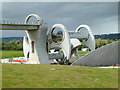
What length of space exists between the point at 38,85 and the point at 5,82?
62.7 inches

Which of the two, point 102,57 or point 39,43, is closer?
point 102,57

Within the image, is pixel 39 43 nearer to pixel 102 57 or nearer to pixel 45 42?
pixel 45 42

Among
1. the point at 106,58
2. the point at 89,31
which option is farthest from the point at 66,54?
the point at 106,58

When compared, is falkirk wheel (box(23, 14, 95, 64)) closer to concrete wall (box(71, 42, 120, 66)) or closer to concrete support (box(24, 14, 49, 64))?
concrete support (box(24, 14, 49, 64))

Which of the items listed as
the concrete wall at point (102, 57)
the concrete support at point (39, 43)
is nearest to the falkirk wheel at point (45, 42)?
the concrete support at point (39, 43)

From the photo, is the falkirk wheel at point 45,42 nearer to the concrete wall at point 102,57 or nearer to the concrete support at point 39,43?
the concrete support at point 39,43

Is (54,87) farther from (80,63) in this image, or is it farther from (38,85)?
(80,63)

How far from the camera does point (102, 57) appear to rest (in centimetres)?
2109

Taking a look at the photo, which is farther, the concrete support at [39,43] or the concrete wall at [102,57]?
the concrete support at [39,43]

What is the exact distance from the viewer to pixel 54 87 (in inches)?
333

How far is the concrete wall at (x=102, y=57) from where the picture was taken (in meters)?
20.2

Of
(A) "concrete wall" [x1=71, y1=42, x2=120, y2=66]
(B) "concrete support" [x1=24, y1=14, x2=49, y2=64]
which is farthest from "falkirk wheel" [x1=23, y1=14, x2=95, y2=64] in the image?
(A) "concrete wall" [x1=71, y1=42, x2=120, y2=66]

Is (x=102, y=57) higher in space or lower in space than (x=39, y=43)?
lower

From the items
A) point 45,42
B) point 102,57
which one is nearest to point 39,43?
point 45,42
